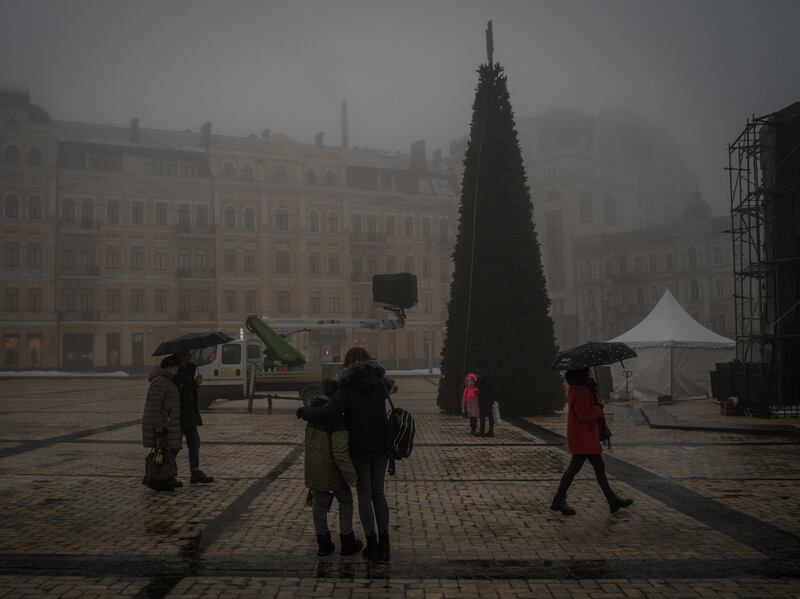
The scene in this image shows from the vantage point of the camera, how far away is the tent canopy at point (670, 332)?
26.1m

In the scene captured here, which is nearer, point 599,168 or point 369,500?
point 369,500

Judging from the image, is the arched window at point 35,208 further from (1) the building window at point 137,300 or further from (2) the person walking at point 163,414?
(2) the person walking at point 163,414

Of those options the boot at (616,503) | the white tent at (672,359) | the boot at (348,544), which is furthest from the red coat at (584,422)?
the white tent at (672,359)

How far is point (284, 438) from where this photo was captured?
49.4 ft

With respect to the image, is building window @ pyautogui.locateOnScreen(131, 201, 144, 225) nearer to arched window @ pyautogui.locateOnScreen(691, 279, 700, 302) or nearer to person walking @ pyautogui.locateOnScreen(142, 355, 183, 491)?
arched window @ pyautogui.locateOnScreen(691, 279, 700, 302)

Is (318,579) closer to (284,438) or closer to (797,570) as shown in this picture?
(797,570)

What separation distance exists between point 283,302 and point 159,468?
4889 cm

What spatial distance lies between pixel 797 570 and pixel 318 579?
3.80 m

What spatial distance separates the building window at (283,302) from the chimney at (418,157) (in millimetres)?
17117

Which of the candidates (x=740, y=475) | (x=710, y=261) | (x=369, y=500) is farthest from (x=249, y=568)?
(x=710, y=261)

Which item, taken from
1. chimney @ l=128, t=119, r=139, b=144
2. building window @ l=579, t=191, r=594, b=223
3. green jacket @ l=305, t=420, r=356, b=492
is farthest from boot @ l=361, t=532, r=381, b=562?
building window @ l=579, t=191, r=594, b=223

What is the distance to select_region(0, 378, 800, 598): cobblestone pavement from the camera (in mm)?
5711

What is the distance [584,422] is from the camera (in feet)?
26.5

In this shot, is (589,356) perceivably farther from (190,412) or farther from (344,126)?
(344,126)
